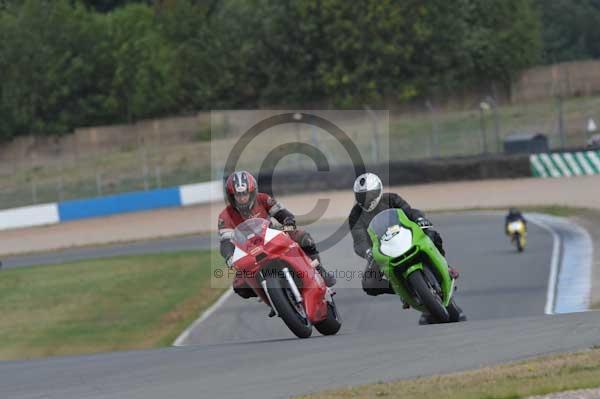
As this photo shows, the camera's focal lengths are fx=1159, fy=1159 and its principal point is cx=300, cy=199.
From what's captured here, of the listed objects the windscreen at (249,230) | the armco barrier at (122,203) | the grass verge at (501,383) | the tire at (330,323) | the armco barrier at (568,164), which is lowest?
the armco barrier at (122,203)

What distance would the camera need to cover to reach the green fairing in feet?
34.4

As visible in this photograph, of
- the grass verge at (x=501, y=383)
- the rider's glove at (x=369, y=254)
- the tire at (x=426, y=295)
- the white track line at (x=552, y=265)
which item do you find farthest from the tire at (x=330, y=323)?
the white track line at (x=552, y=265)

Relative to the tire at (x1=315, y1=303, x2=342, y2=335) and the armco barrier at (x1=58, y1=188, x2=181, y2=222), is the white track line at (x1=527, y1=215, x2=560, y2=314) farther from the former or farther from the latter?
the armco barrier at (x1=58, y1=188, x2=181, y2=222)

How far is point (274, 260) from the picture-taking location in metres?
10.5

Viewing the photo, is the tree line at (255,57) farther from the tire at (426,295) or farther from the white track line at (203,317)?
the tire at (426,295)

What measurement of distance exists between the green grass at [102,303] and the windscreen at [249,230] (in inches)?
263

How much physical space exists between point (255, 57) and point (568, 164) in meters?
29.4

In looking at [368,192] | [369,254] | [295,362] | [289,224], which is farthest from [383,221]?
[295,362]

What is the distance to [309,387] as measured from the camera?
7.54 m

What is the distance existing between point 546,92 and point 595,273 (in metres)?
39.5

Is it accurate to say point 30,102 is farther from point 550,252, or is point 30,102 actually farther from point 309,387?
point 309,387

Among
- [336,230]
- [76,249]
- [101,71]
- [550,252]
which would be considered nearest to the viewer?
[550,252]

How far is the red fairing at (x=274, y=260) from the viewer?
412 inches

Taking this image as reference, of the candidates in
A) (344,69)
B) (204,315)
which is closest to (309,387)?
(204,315)
